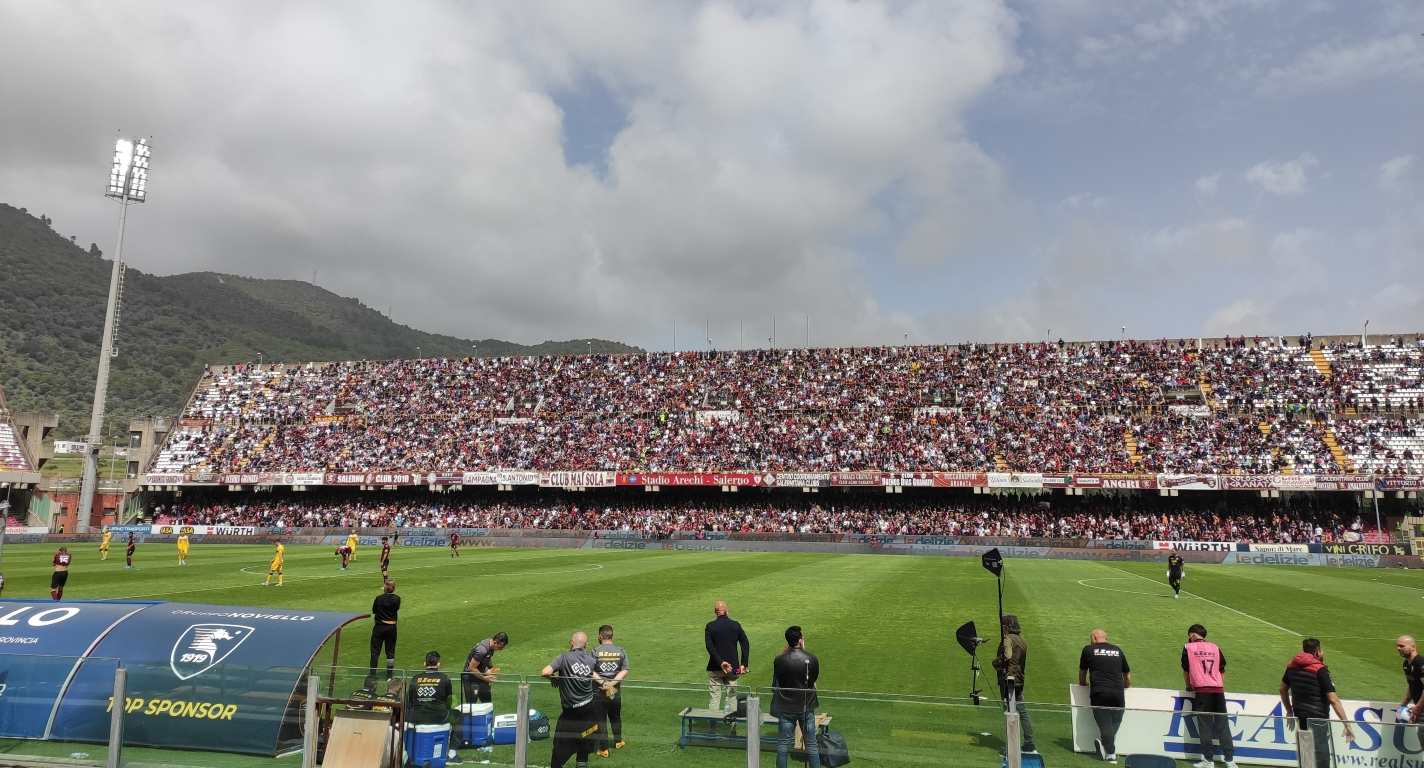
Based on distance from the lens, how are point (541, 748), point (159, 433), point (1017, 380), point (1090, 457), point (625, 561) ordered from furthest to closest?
point (159, 433)
point (1017, 380)
point (1090, 457)
point (625, 561)
point (541, 748)

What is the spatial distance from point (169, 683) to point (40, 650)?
6.62 feet

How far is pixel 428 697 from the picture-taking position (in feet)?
30.4

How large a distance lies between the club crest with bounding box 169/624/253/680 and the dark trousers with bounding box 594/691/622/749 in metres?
4.40

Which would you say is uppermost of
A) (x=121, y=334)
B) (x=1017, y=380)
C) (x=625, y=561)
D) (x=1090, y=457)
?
(x=121, y=334)

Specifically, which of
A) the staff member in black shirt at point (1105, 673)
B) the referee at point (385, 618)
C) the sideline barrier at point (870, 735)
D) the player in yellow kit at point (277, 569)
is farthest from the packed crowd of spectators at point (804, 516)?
the sideline barrier at point (870, 735)

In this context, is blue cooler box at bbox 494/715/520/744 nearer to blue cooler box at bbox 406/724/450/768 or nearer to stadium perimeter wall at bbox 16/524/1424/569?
blue cooler box at bbox 406/724/450/768

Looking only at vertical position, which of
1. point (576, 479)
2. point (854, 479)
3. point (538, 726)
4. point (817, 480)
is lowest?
point (538, 726)

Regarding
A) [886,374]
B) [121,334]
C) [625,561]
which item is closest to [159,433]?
[625,561]

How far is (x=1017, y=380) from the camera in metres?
63.7

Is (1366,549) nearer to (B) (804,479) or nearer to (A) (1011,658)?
(B) (804,479)

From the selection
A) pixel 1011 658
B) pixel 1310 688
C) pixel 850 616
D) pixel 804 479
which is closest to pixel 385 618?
pixel 1011 658

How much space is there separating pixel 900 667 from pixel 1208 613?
13762 mm

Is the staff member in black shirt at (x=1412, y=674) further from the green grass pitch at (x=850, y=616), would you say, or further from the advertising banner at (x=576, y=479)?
the advertising banner at (x=576, y=479)

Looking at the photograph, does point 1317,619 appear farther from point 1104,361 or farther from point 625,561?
point 1104,361
